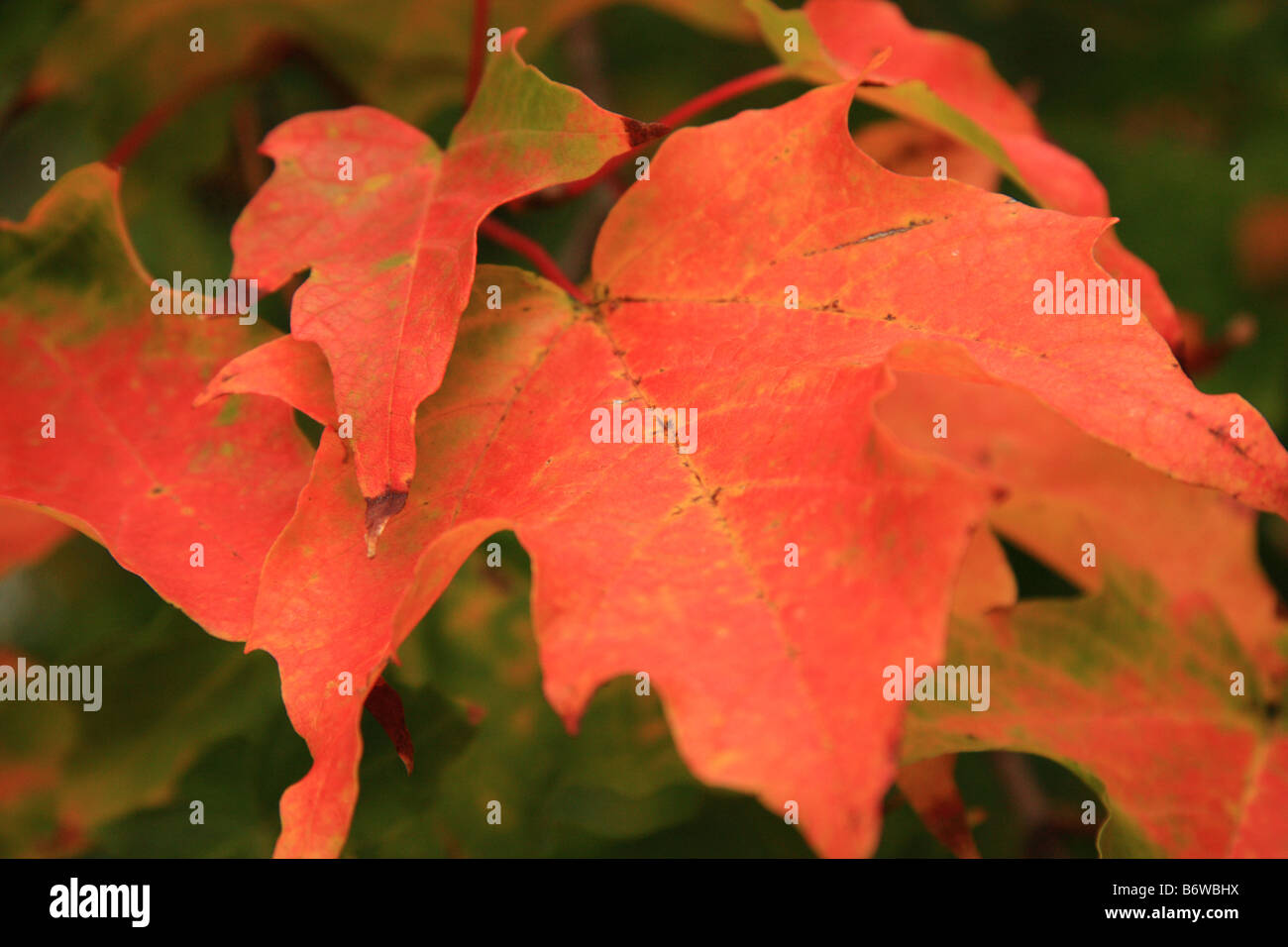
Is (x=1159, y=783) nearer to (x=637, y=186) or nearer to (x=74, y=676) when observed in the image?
(x=637, y=186)

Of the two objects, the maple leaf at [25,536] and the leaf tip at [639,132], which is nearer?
the leaf tip at [639,132]

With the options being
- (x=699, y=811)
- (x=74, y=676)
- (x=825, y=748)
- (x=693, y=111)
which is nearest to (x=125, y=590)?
(x=74, y=676)

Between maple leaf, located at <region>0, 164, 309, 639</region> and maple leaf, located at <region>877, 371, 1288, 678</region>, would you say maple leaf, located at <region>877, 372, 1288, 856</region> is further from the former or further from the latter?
maple leaf, located at <region>0, 164, 309, 639</region>

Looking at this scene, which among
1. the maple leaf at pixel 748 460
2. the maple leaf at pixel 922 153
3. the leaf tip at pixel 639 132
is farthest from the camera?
the maple leaf at pixel 922 153

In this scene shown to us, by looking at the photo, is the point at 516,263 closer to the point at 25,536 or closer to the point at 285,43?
the point at 285,43

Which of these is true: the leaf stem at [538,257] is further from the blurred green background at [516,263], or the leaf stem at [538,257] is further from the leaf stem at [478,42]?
the blurred green background at [516,263]

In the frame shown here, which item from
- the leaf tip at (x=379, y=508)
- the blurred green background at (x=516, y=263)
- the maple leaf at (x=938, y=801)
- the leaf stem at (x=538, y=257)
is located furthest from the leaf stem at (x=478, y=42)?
the maple leaf at (x=938, y=801)
